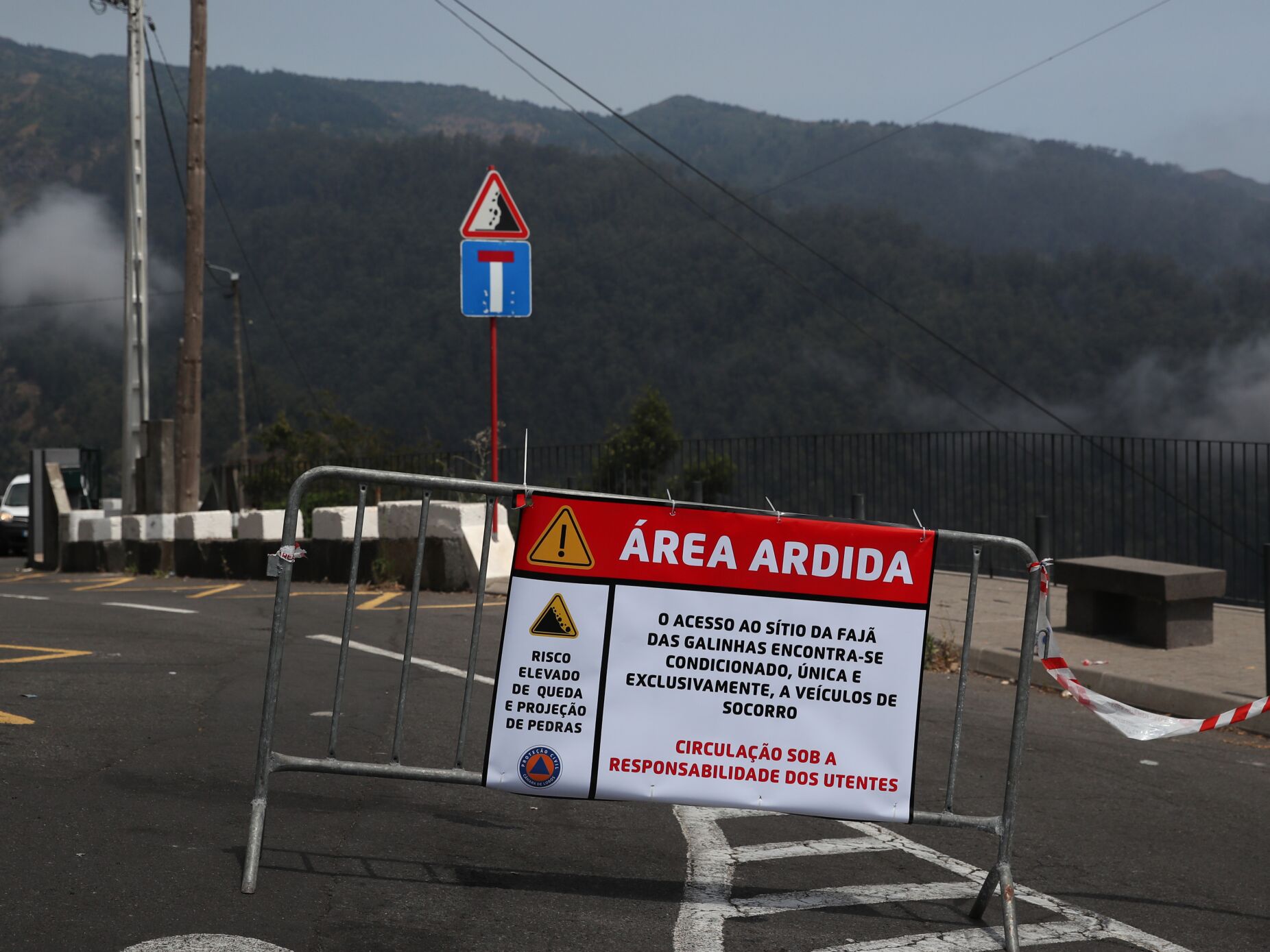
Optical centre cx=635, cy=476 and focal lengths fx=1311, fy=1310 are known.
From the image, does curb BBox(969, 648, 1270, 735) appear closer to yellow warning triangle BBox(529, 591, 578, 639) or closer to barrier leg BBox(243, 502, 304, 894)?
yellow warning triangle BBox(529, 591, 578, 639)

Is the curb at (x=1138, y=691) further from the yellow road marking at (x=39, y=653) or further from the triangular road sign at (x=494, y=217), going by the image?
the yellow road marking at (x=39, y=653)

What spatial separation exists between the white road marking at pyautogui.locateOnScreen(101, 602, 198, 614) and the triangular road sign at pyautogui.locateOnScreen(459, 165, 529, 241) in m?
4.21

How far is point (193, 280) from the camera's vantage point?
21.2 m

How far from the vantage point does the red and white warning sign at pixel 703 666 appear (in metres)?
4.42

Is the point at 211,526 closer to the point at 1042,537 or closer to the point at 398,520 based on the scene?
the point at 398,520

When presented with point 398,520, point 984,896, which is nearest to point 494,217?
point 398,520

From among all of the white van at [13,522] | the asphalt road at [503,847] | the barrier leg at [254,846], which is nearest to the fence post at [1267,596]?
the asphalt road at [503,847]

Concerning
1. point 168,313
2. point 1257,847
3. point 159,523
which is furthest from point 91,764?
point 168,313

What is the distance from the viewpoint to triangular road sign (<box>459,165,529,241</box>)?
1107 centimetres

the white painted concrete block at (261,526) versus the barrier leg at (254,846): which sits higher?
the barrier leg at (254,846)

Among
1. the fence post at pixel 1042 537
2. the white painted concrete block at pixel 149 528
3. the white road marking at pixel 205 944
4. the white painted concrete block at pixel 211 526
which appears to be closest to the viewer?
the white road marking at pixel 205 944

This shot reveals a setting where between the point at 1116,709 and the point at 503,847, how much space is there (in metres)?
2.34

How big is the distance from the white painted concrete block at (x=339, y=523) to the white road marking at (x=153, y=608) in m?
2.94

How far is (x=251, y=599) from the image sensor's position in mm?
13250
